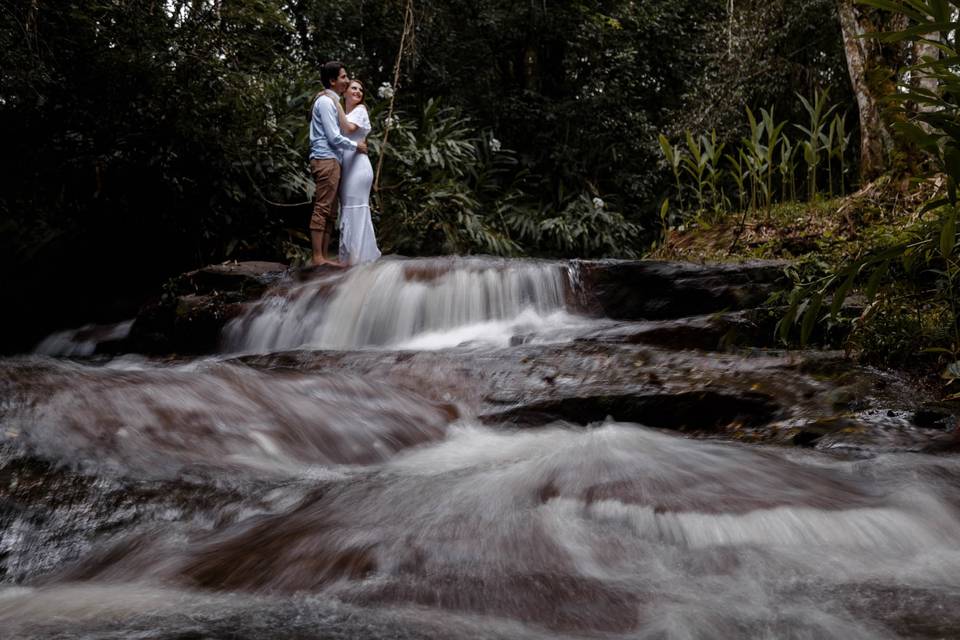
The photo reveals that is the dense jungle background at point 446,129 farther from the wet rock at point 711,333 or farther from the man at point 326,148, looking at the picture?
the man at point 326,148

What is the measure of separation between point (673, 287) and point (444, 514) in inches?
131

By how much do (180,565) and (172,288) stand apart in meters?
5.16

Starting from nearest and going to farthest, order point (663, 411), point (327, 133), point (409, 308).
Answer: point (663, 411) → point (409, 308) → point (327, 133)

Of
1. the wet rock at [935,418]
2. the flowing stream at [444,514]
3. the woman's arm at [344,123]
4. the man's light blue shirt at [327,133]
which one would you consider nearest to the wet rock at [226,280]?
the man's light blue shirt at [327,133]

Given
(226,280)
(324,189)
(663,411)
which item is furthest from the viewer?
(324,189)

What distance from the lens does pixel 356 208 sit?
25.0 ft

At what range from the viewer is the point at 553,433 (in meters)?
3.31

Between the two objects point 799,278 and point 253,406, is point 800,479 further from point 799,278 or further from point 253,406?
point 799,278

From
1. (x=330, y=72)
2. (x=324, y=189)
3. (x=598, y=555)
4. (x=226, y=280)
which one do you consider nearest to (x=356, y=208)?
(x=324, y=189)

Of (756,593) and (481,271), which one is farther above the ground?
(481,271)

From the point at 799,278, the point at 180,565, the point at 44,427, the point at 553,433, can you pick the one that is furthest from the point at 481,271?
the point at 180,565

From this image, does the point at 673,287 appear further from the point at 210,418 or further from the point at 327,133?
the point at 327,133

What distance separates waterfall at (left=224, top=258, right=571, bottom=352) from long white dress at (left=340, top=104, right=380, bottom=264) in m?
1.32

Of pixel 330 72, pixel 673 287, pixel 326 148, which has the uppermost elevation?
pixel 330 72
